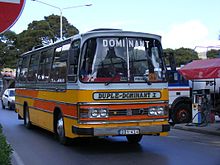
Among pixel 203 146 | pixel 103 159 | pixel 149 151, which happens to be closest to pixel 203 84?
pixel 203 146

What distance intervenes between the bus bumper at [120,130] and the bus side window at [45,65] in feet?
11.6

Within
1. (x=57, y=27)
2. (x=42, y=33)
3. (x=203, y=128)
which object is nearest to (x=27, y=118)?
(x=203, y=128)

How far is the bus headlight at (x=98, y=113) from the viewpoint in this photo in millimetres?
10195

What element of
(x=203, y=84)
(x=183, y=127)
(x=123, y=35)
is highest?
(x=123, y=35)

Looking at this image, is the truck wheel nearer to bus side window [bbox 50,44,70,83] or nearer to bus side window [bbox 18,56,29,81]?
bus side window [bbox 18,56,29,81]

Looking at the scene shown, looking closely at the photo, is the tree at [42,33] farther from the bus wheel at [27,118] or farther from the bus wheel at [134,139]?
the bus wheel at [134,139]

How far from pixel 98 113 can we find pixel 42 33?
42782 mm

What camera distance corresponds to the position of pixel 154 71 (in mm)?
11070

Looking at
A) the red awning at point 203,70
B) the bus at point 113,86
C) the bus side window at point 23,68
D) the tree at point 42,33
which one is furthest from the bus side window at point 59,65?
the tree at point 42,33

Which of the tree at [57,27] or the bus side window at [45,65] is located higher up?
the tree at [57,27]

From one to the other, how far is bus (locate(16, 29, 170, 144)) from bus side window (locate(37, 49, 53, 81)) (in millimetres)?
1742

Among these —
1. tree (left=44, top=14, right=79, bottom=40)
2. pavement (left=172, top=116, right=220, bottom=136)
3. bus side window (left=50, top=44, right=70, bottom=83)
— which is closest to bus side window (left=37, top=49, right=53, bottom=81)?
bus side window (left=50, top=44, right=70, bottom=83)

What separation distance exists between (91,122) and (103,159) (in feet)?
2.99

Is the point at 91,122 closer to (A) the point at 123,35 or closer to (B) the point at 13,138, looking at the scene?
(A) the point at 123,35
